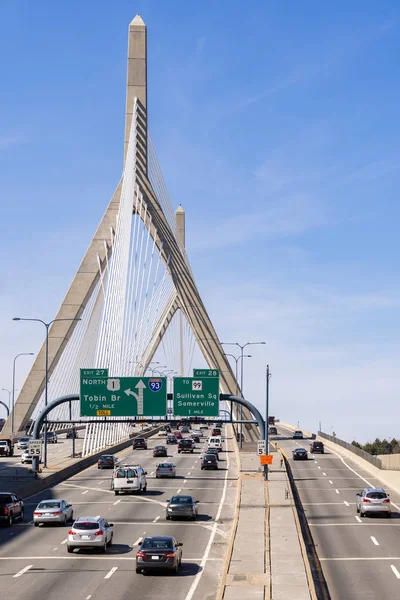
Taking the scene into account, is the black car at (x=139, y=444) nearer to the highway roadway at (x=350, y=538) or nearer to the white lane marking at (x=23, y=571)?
the highway roadway at (x=350, y=538)

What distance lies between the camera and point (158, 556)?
28.2 meters

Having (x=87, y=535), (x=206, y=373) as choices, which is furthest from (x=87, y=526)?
(x=206, y=373)

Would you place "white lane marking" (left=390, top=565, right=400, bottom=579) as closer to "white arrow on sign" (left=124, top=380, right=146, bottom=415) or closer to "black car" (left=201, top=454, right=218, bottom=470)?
"white arrow on sign" (left=124, top=380, right=146, bottom=415)

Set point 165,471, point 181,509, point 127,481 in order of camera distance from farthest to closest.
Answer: point 165,471, point 127,481, point 181,509

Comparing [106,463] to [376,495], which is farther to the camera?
[106,463]

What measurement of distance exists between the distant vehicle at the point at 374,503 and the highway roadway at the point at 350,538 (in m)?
0.37

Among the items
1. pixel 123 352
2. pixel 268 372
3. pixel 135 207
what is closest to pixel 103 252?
pixel 135 207

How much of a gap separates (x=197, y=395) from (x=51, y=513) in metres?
17.9

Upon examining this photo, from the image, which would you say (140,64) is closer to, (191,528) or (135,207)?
(135,207)

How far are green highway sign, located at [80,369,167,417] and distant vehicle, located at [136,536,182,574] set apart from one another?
25.2 m

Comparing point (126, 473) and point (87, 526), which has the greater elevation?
point (126, 473)

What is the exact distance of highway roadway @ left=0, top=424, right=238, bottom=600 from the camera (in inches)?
1025

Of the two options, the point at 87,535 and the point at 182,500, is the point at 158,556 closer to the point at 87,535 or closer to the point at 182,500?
the point at 87,535

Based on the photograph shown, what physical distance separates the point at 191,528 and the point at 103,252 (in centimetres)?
4645
